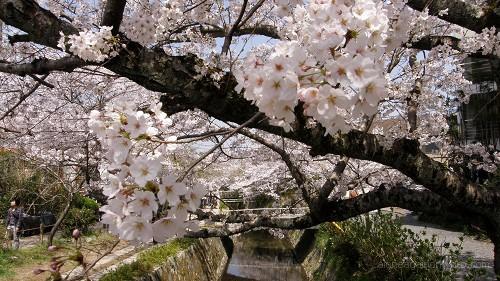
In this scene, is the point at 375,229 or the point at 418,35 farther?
the point at 375,229

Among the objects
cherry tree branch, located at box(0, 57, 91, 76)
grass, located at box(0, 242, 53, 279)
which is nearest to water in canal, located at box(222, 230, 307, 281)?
grass, located at box(0, 242, 53, 279)

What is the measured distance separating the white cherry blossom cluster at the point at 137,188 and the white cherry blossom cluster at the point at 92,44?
98 centimetres

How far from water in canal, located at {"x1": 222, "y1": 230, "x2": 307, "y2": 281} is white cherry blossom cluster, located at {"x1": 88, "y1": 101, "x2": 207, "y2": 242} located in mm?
11027

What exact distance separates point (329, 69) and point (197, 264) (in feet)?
35.7

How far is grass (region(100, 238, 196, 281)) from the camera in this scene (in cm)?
741

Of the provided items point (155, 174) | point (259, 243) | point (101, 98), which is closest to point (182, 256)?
point (101, 98)

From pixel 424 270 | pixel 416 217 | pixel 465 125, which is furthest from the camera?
pixel 416 217

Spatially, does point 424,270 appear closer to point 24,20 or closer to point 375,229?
point 375,229

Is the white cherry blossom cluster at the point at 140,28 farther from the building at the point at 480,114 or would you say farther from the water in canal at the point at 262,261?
the building at the point at 480,114

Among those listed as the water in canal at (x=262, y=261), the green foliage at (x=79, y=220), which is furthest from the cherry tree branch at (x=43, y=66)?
the green foliage at (x=79, y=220)

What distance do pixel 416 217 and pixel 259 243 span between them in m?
6.01

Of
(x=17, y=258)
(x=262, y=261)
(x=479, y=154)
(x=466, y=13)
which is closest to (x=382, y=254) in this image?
(x=479, y=154)

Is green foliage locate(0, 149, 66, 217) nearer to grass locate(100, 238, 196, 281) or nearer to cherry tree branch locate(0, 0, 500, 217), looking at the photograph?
grass locate(100, 238, 196, 281)

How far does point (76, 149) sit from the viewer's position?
33.2ft
